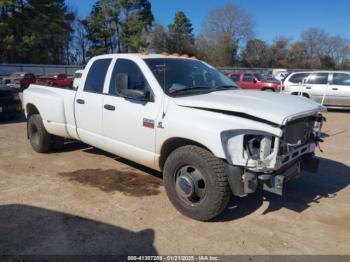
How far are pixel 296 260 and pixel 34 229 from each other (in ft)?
9.06

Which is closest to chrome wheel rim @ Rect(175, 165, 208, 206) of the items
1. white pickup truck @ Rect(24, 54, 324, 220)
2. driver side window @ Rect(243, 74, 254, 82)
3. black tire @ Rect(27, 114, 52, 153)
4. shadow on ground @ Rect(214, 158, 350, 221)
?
white pickup truck @ Rect(24, 54, 324, 220)

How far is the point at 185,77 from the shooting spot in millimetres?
4898

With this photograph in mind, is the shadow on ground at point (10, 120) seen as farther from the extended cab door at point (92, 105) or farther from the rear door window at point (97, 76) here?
the rear door window at point (97, 76)

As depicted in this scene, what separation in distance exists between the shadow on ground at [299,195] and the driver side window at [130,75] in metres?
1.96

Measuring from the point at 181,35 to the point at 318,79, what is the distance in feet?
169

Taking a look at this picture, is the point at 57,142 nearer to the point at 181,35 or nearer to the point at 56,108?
the point at 56,108

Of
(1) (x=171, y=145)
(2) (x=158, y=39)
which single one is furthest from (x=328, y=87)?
(2) (x=158, y=39)

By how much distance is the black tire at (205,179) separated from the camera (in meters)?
3.79

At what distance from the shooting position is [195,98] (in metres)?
4.24

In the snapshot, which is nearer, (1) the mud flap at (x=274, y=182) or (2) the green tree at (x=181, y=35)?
(1) the mud flap at (x=274, y=182)

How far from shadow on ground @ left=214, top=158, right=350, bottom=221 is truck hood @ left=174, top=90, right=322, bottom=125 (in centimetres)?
129

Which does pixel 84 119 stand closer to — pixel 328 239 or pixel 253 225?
pixel 253 225

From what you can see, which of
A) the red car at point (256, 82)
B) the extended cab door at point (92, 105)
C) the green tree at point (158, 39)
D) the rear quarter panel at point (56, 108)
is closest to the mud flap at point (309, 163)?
the extended cab door at point (92, 105)

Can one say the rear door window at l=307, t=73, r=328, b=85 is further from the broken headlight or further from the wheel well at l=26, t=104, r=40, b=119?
the broken headlight
